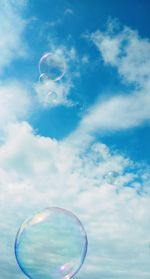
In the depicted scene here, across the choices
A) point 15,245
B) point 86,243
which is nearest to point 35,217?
point 15,245

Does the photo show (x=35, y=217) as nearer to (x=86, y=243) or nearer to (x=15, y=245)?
(x=15, y=245)

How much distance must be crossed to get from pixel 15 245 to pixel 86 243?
15.9 ft

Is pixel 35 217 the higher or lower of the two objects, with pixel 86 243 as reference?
higher

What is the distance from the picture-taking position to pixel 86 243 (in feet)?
68.8

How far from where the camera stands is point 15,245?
68.4ft

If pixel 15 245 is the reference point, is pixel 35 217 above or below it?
above

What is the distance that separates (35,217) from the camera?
2141 centimetres

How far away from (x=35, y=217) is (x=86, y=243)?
396 centimetres

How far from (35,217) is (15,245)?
2.26 metres
